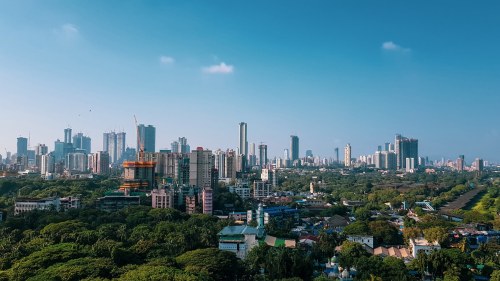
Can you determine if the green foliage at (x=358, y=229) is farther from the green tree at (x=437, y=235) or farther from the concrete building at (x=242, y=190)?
the concrete building at (x=242, y=190)

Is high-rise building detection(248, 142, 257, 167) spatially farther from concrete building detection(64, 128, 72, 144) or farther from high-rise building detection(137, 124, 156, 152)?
concrete building detection(64, 128, 72, 144)

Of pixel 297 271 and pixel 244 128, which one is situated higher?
pixel 244 128

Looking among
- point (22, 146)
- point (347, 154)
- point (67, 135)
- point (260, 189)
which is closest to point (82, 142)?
point (67, 135)

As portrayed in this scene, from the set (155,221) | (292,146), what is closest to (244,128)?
(292,146)

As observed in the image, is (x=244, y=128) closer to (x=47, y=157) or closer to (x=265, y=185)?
(x=47, y=157)

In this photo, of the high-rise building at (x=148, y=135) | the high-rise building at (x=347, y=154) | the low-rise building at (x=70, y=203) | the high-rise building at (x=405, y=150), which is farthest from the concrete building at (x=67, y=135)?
the low-rise building at (x=70, y=203)

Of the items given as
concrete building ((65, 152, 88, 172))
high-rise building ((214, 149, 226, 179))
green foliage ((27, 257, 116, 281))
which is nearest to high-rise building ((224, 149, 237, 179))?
high-rise building ((214, 149, 226, 179))
